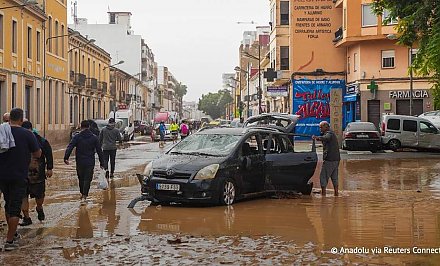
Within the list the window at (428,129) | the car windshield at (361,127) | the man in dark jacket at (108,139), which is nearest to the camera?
the man in dark jacket at (108,139)

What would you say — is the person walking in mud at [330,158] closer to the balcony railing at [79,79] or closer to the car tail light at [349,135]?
the car tail light at [349,135]

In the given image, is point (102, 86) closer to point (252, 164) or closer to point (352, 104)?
point (352, 104)

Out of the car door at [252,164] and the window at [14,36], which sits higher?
the window at [14,36]

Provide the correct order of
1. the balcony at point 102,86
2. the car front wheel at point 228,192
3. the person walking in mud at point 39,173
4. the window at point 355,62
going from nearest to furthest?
the person walking in mud at point 39,173 < the car front wheel at point 228,192 < the window at point 355,62 < the balcony at point 102,86

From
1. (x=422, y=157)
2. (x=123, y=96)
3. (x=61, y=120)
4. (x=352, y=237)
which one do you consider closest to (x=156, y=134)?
(x=61, y=120)

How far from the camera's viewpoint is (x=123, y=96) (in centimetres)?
9131

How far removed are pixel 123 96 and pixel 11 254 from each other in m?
83.8

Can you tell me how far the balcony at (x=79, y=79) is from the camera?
58.0 m

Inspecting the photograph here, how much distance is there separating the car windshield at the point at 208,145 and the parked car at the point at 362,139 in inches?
733

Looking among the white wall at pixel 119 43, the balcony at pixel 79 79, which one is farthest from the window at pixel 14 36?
the white wall at pixel 119 43

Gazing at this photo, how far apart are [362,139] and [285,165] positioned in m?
17.9

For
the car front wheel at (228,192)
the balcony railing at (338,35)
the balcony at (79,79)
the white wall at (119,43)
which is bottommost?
the car front wheel at (228,192)

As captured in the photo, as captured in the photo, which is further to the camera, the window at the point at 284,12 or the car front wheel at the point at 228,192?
the window at the point at 284,12

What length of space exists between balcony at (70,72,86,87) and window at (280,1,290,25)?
1851cm
